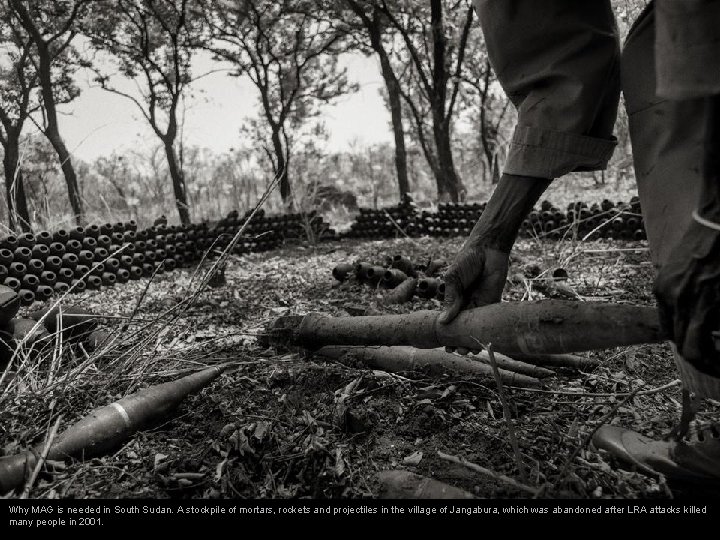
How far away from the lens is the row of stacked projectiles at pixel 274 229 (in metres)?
9.81

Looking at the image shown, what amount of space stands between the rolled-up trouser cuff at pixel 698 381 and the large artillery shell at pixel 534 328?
141mm

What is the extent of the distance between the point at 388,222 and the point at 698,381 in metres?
10.0

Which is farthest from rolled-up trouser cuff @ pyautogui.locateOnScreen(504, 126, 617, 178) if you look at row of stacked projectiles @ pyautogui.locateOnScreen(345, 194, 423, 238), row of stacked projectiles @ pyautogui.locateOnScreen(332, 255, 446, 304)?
row of stacked projectiles @ pyautogui.locateOnScreen(345, 194, 423, 238)

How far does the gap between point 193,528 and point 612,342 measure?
120 cm

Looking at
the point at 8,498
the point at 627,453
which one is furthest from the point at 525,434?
the point at 8,498

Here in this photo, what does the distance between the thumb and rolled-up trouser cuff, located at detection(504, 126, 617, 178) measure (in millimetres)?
428

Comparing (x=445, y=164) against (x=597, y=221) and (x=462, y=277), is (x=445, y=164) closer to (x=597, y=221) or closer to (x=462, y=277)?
(x=597, y=221)

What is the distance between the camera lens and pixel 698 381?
125 centimetres

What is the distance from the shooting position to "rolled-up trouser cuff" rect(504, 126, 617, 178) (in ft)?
5.02

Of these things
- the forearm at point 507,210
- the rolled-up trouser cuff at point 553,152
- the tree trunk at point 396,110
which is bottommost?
the forearm at point 507,210

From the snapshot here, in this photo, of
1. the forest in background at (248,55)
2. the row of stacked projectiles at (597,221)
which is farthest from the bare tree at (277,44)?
the row of stacked projectiles at (597,221)

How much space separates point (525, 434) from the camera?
5.60 ft

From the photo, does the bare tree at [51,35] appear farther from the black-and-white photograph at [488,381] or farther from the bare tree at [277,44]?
the black-and-white photograph at [488,381]

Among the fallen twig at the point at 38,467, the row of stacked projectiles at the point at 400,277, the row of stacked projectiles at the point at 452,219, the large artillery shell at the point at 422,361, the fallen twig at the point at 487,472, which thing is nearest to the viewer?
the fallen twig at the point at 487,472
